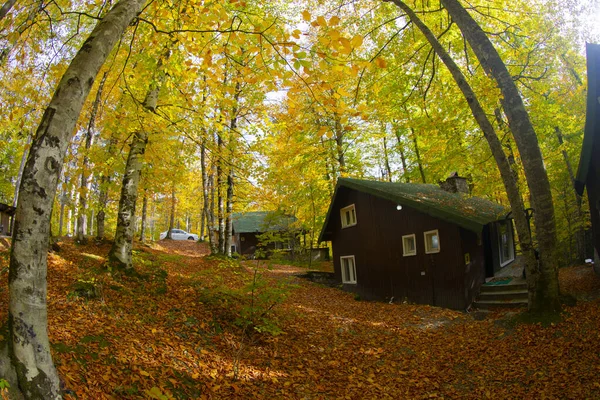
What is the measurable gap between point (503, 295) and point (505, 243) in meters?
8.22

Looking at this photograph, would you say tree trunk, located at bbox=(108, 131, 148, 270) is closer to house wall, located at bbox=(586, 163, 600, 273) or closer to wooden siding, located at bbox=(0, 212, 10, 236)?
house wall, located at bbox=(586, 163, 600, 273)

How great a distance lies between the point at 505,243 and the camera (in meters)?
19.7

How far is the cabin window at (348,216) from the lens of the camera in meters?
17.6

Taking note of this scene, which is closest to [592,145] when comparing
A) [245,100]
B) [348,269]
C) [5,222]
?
[348,269]

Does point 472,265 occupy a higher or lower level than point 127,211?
lower

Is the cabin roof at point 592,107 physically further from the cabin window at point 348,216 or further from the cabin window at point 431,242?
the cabin window at point 348,216

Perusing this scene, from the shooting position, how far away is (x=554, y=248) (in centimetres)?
783

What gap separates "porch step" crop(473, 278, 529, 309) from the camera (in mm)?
11988

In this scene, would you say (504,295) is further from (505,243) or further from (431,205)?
(505,243)

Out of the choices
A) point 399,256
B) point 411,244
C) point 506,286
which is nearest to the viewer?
point 506,286

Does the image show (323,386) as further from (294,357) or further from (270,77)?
(270,77)

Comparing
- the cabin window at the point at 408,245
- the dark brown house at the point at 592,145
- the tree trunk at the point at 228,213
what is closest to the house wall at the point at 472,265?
the cabin window at the point at 408,245

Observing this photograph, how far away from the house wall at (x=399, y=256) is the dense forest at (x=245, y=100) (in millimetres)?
2722

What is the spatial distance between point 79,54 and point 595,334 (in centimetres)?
941
